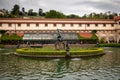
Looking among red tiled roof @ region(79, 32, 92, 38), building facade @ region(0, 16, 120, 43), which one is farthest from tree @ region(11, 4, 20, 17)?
red tiled roof @ region(79, 32, 92, 38)

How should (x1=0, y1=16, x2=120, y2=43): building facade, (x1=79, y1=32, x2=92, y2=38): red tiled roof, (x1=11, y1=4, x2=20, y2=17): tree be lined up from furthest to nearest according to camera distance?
(x1=11, y1=4, x2=20, y2=17): tree < (x1=0, y1=16, x2=120, y2=43): building facade < (x1=79, y1=32, x2=92, y2=38): red tiled roof

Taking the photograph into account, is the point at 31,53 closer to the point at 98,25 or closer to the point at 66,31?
the point at 66,31

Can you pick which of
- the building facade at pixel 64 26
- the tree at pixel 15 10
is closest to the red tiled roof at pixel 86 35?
the building facade at pixel 64 26

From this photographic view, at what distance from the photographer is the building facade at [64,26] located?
6950cm

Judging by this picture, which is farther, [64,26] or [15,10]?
[15,10]

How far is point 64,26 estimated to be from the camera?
232 feet

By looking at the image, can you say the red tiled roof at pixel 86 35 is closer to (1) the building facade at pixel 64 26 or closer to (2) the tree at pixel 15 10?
(1) the building facade at pixel 64 26

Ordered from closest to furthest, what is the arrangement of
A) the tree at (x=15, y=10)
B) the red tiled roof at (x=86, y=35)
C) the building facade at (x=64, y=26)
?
the red tiled roof at (x=86, y=35)
the building facade at (x=64, y=26)
the tree at (x=15, y=10)

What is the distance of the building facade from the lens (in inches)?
2736

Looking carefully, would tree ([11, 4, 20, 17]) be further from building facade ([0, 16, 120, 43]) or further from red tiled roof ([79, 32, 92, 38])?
red tiled roof ([79, 32, 92, 38])

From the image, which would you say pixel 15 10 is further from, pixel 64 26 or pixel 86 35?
pixel 86 35

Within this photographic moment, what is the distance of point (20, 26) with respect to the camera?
2749 inches

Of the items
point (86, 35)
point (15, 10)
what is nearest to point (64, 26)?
point (86, 35)

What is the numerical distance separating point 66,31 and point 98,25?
10.8 metres
